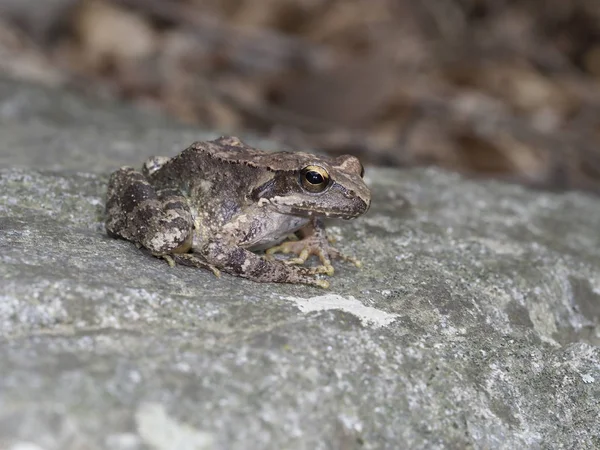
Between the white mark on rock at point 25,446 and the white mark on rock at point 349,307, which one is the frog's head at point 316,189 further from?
the white mark on rock at point 25,446

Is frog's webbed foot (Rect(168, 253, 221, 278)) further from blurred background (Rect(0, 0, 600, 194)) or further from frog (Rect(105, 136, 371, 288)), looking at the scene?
blurred background (Rect(0, 0, 600, 194))

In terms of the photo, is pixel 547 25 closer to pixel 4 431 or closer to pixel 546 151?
pixel 546 151

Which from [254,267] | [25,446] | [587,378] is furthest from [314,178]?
[25,446]

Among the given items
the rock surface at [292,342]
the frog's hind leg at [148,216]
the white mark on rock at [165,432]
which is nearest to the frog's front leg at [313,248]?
the rock surface at [292,342]

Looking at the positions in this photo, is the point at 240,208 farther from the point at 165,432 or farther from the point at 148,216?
the point at 165,432

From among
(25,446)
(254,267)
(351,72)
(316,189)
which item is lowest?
(25,446)

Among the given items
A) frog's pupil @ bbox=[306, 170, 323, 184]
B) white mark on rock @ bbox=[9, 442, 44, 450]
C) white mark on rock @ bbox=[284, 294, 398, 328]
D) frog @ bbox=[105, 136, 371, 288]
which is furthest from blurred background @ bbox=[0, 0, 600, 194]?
white mark on rock @ bbox=[9, 442, 44, 450]

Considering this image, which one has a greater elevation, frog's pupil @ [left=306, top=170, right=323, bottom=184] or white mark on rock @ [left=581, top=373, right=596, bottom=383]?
frog's pupil @ [left=306, top=170, right=323, bottom=184]

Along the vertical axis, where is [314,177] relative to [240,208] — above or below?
above
